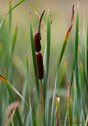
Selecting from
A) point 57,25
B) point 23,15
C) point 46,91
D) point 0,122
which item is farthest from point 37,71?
point 23,15

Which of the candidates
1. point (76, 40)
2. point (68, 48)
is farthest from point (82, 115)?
point (68, 48)

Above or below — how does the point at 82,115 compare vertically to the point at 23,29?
below

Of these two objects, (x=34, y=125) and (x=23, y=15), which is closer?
(x=34, y=125)

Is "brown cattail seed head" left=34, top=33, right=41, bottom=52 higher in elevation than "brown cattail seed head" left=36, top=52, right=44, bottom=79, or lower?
higher

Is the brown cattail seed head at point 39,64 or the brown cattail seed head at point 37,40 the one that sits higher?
the brown cattail seed head at point 37,40

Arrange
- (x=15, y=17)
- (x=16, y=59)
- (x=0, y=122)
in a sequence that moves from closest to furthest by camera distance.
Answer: (x=0, y=122), (x=16, y=59), (x=15, y=17)

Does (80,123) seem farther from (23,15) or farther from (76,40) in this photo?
(23,15)

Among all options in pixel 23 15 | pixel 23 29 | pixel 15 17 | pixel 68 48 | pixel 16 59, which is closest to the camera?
pixel 16 59

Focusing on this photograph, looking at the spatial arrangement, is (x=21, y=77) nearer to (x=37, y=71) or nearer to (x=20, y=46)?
(x=20, y=46)

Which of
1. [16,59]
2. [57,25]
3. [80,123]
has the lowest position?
[80,123]

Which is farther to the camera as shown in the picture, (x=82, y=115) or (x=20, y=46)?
(x=20, y=46)
